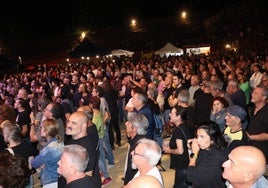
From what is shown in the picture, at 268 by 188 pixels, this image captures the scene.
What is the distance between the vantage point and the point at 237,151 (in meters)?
3.11

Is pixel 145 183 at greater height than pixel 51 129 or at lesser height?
lesser

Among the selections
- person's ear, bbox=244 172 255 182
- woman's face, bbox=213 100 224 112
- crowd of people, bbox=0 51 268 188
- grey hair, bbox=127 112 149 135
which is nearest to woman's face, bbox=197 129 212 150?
crowd of people, bbox=0 51 268 188

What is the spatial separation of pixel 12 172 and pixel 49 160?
53.2 inches

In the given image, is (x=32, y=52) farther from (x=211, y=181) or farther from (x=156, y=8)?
(x=211, y=181)

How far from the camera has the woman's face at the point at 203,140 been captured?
13.5ft

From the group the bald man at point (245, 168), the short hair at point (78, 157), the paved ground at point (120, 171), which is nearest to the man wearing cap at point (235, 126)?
the bald man at point (245, 168)

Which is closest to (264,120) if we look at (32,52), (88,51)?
(88,51)

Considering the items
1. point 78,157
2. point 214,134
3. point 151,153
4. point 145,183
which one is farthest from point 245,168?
point 78,157

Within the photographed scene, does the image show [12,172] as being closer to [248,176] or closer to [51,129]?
[51,129]

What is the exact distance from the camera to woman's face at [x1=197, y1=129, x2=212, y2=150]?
13.5 feet

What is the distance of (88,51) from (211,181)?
17369 mm

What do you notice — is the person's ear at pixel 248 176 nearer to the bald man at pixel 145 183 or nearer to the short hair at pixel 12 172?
the bald man at pixel 145 183

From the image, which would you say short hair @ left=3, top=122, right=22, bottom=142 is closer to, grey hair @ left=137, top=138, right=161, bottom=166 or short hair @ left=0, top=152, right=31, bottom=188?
short hair @ left=0, top=152, right=31, bottom=188

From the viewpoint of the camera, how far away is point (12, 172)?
3.45 meters
